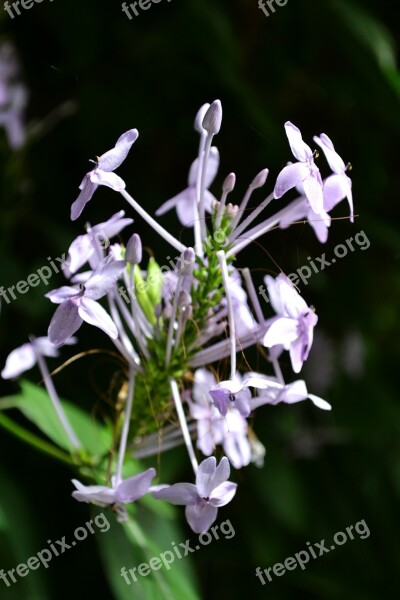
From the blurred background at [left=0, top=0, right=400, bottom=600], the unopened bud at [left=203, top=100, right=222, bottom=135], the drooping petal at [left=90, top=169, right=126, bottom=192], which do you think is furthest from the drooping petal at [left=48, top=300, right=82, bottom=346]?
the blurred background at [left=0, top=0, right=400, bottom=600]

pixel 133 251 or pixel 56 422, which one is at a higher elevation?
pixel 133 251

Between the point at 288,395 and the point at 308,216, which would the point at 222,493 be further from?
the point at 308,216

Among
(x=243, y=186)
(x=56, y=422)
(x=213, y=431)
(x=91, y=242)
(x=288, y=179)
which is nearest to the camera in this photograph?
(x=288, y=179)

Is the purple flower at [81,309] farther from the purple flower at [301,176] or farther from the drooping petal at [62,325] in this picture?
the purple flower at [301,176]

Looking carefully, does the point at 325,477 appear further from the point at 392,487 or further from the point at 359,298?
the point at 359,298

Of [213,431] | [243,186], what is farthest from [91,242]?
[243,186]

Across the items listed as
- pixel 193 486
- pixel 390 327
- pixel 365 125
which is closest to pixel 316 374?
pixel 390 327

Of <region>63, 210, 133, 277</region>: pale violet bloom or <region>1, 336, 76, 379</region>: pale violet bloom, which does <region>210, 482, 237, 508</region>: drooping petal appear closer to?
<region>63, 210, 133, 277</region>: pale violet bloom

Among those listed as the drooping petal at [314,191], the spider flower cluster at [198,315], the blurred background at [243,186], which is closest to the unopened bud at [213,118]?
the spider flower cluster at [198,315]
